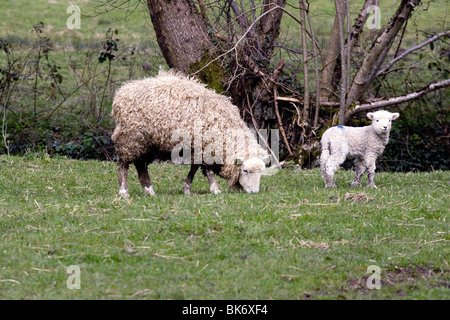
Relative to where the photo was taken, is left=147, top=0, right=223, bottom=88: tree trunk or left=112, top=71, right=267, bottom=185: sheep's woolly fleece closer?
left=112, top=71, right=267, bottom=185: sheep's woolly fleece

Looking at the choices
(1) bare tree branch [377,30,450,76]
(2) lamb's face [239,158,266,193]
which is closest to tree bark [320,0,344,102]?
(1) bare tree branch [377,30,450,76]

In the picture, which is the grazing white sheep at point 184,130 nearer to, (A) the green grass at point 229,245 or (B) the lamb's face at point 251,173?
(B) the lamb's face at point 251,173

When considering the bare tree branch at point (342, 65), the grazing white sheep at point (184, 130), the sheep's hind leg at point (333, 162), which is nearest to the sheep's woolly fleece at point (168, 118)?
the grazing white sheep at point (184, 130)

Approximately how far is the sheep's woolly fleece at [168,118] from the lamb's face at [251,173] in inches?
2.3

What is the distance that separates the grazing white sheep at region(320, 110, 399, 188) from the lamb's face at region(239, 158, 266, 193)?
126 cm

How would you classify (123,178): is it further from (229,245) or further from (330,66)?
(330,66)

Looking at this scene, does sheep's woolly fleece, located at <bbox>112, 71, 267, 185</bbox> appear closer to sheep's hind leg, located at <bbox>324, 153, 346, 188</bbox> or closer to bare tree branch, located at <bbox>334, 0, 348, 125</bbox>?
sheep's hind leg, located at <bbox>324, 153, 346, 188</bbox>

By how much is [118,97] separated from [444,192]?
4.93m

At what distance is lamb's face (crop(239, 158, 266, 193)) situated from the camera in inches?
338

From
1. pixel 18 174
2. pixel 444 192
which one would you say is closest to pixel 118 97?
pixel 18 174

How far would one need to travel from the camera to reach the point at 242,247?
636 cm

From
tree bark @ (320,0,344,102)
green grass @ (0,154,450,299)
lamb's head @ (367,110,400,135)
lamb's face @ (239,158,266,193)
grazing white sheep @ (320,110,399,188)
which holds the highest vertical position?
tree bark @ (320,0,344,102)

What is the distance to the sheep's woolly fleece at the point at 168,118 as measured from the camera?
8.46 m
